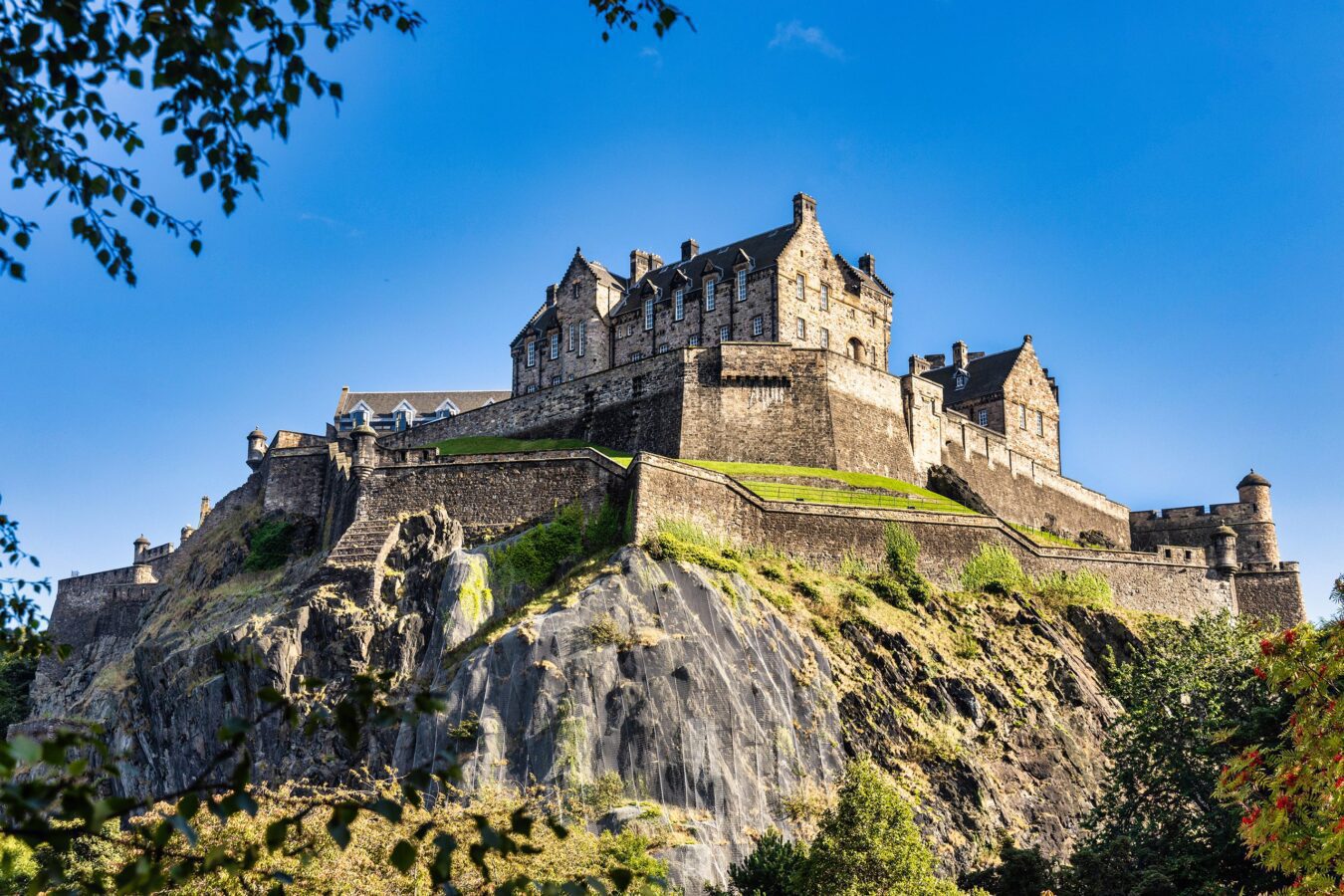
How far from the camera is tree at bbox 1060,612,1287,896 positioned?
1209 inches

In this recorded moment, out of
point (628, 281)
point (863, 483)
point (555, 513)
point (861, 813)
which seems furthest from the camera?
point (628, 281)

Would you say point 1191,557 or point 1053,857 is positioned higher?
point 1191,557

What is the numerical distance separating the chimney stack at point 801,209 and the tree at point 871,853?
3477 cm

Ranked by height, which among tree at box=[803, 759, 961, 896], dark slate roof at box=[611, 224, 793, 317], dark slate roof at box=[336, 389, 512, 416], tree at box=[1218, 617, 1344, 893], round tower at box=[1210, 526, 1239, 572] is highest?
dark slate roof at box=[611, 224, 793, 317]

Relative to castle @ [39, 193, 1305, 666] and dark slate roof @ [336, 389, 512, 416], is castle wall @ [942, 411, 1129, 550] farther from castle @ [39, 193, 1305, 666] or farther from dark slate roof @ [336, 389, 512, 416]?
dark slate roof @ [336, 389, 512, 416]

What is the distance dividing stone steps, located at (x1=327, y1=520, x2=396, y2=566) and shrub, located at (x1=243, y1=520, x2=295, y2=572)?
821 centimetres

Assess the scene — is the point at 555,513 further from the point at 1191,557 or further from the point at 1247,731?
the point at 1191,557

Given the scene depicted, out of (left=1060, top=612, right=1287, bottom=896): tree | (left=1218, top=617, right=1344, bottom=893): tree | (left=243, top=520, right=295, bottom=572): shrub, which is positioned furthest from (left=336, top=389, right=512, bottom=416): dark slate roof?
(left=1218, top=617, right=1344, bottom=893): tree

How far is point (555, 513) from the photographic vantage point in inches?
1770

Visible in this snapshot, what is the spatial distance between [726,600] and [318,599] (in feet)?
43.5

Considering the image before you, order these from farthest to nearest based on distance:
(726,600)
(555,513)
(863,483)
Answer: (863,483)
(555,513)
(726,600)

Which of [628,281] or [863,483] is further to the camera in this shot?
[628,281]

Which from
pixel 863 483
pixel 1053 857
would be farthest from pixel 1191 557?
pixel 1053 857

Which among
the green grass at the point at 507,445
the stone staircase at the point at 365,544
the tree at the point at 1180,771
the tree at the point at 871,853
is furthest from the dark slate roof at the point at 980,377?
the tree at the point at 871,853
